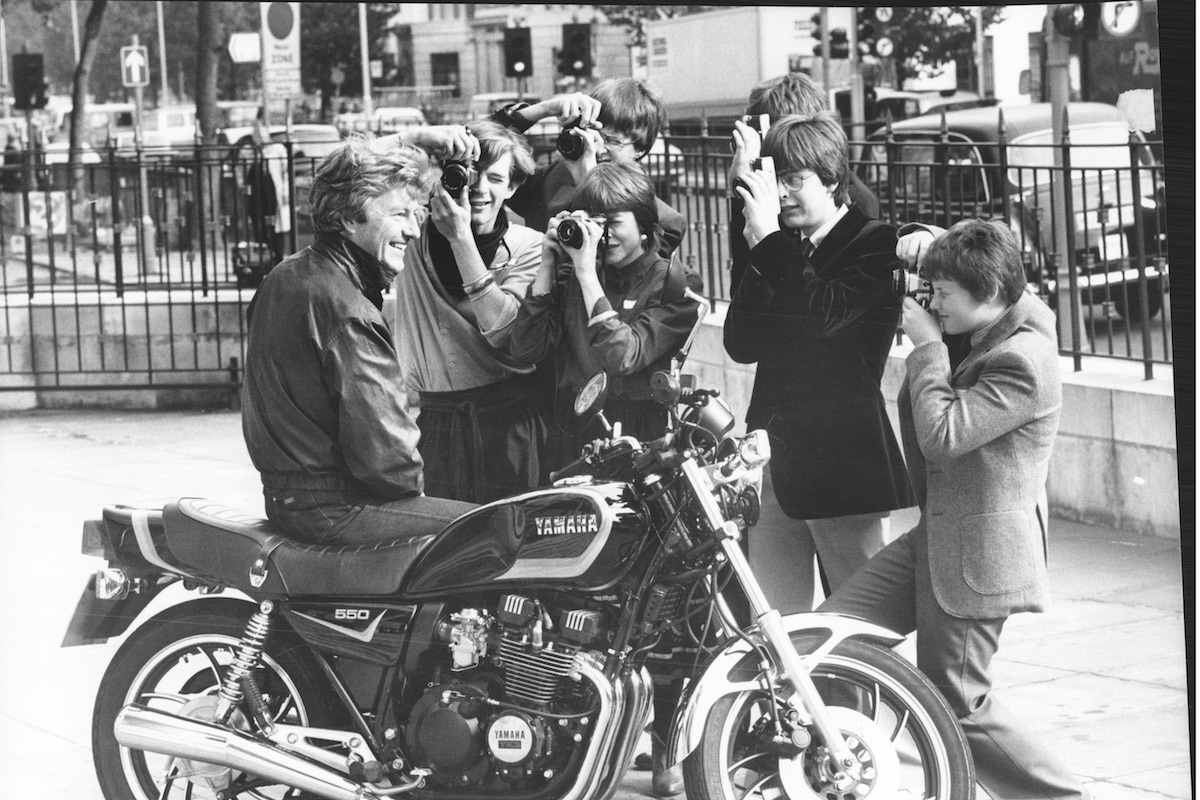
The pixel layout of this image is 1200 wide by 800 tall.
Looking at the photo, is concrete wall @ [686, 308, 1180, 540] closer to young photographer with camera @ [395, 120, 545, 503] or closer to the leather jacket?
young photographer with camera @ [395, 120, 545, 503]

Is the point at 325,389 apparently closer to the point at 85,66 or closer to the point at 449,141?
the point at 449,141

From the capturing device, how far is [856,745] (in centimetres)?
288

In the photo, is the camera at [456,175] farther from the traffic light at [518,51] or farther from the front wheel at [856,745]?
the front wheel at [856,745]

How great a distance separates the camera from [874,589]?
3244 mm

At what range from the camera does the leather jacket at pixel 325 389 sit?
3.04 m

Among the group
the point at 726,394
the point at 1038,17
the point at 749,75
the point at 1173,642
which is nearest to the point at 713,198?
the point at 749,75

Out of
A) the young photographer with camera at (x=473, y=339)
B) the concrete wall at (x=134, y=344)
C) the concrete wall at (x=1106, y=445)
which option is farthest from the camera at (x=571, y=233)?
the concrete wall at (x=134, y=344)

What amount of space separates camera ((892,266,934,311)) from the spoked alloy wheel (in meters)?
1.36

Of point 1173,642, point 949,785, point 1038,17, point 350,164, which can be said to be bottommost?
point 949,785

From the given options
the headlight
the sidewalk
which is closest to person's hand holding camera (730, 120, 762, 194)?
the headlight

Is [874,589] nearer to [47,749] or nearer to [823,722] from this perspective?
[823,722]

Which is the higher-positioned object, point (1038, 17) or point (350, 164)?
point (1038, 17)

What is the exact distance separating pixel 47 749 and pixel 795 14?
6.93 ft

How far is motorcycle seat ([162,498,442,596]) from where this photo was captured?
304cm
